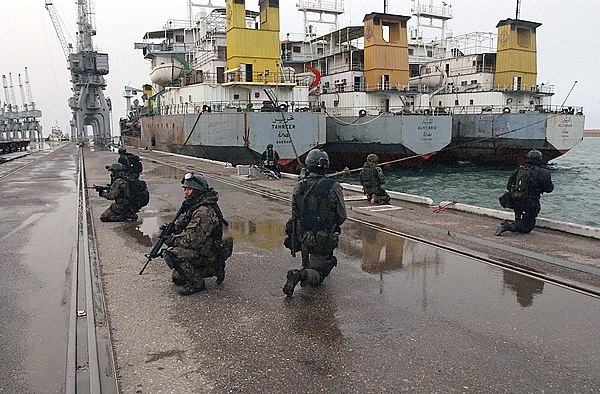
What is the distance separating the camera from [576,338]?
4133mm

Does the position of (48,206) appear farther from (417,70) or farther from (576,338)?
(417,70)

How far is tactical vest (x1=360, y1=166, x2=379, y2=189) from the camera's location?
11398 millimetres

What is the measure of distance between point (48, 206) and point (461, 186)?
19.2m

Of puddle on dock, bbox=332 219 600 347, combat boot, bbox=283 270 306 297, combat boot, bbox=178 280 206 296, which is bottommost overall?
puddle on dock, bbox=332 219 600 347

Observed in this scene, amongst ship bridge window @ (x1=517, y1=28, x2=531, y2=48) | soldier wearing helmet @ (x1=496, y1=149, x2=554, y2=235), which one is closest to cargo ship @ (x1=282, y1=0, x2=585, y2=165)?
ship bridge window @ (x1=517, y1=28, x2=531, y2=48)

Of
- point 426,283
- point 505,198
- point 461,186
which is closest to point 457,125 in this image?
point 461,186

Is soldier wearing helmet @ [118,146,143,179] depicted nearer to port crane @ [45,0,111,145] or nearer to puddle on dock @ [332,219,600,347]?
puddle on dock @ [332,219,600,347]

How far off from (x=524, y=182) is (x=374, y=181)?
14.3ft

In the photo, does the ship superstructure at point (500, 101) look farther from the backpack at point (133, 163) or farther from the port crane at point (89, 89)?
the port crane at point (89, 89)

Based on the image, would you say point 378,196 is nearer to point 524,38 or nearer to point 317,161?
point 317,161

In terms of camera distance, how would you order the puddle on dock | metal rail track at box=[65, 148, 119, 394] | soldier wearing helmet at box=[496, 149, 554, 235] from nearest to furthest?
1. metal rail track at box=[65, 148, 119, 394]
2. the puddle on dock
3. soldier wearing helmet at box=[496, 149, 554, 235]

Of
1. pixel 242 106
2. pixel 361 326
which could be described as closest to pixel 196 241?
pixel 361 326

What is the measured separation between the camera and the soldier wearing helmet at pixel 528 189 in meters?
7.43

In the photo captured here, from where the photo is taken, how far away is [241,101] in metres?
26.3
